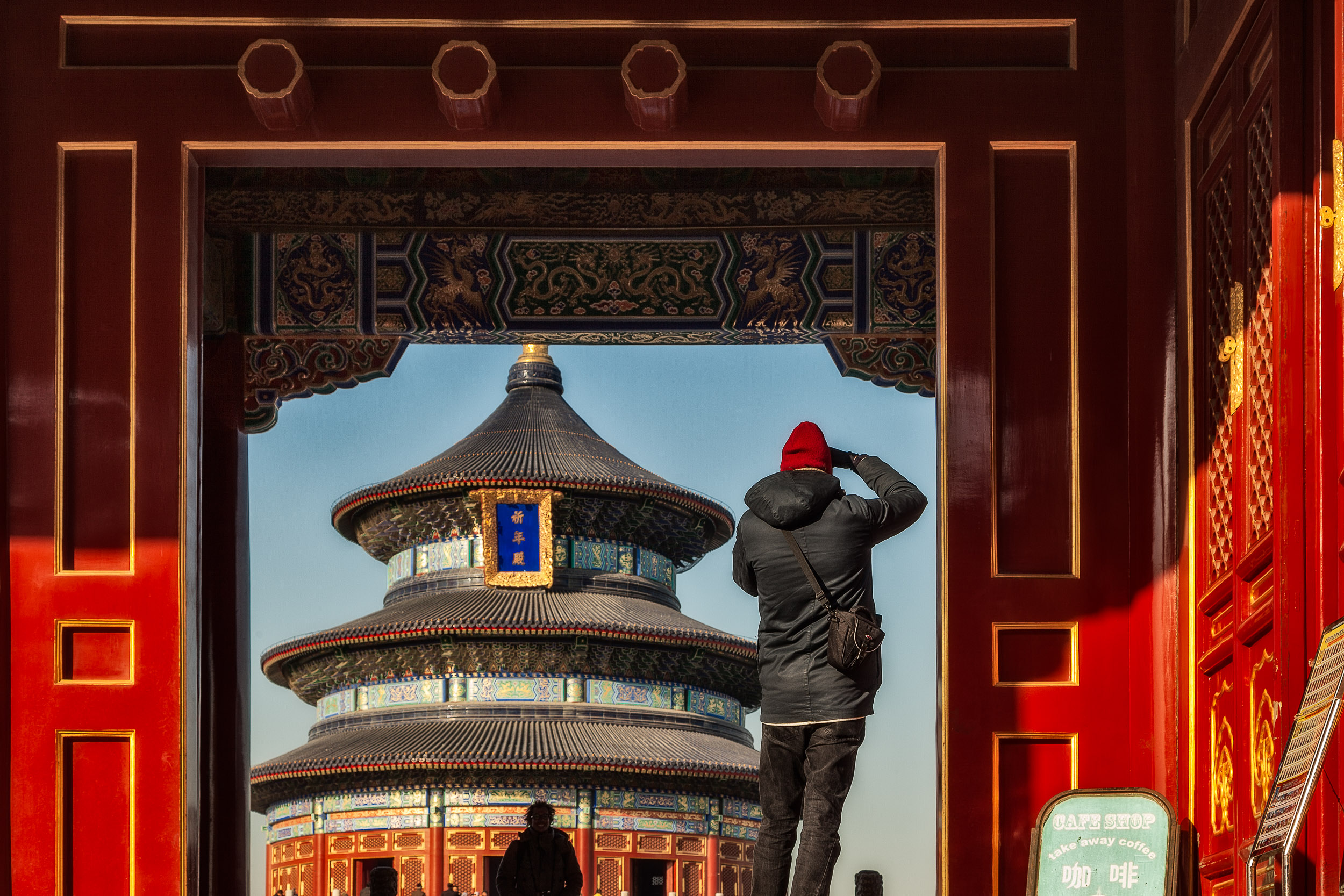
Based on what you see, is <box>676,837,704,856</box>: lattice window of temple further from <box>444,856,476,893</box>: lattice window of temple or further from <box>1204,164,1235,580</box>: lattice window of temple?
<box>1204,164,1235,580</box>: lattice window of temple

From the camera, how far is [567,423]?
78.1 ft

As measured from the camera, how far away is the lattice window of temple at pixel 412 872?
2156cm

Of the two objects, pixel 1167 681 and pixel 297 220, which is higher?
pixel 297 220

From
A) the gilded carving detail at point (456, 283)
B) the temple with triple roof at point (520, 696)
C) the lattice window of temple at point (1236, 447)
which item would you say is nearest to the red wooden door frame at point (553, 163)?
the lattice window of temple at point (1236, 447)

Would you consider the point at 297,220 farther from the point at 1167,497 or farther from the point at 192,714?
the point at 1167,497

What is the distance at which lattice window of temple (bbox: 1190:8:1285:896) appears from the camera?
430cm

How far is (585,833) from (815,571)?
56.4 ft

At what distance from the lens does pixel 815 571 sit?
4.60 meters

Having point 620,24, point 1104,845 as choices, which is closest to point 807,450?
point 1104,845

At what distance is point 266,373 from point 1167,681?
4.31 metres

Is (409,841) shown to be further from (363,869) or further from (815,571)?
(815,571)

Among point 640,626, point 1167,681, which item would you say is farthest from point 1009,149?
point 640,626

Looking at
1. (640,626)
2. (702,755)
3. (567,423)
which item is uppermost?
(567,423)

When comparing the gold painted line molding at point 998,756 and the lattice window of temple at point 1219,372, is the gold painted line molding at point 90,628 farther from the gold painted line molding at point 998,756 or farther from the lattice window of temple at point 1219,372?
the lattice window of temple at point 1219,372
